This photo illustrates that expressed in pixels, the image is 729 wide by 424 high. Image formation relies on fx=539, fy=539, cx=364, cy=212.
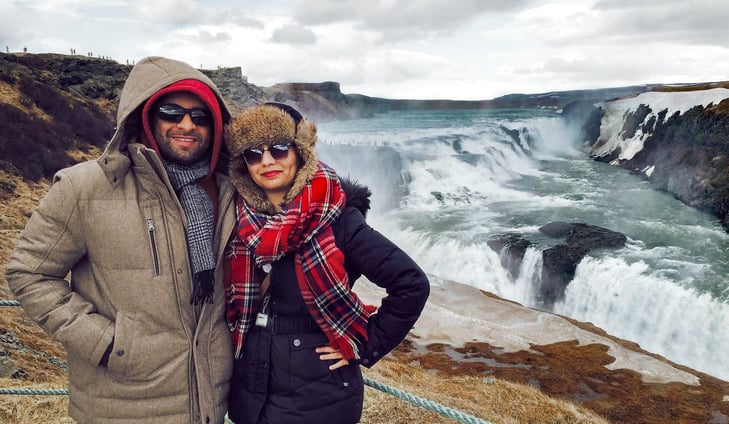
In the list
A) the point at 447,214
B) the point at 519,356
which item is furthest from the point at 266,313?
the point at 447,214

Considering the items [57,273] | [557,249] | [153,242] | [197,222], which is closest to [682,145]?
[557,249]

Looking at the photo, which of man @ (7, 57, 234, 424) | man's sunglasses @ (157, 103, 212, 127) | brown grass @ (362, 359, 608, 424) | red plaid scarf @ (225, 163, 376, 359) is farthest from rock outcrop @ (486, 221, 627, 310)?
man's sunglasses @ (157, 103, 212, 127)

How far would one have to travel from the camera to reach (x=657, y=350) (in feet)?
42.3

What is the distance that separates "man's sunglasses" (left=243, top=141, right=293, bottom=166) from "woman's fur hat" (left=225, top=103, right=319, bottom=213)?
0.7 inches

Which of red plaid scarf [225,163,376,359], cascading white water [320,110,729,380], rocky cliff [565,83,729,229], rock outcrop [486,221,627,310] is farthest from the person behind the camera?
rocky cliff [565,83,729,229]

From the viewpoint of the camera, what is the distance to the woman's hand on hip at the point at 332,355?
225 cm

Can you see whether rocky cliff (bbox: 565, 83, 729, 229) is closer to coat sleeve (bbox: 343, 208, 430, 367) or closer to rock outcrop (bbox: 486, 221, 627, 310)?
A: rock outcrop (bbox: 486, 221, 627, 310)

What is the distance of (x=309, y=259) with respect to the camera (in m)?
2.14

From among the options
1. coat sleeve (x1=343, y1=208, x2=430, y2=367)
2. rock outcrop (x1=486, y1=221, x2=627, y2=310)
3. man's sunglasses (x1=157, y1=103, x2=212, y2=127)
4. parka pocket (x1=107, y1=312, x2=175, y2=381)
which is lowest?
rock outcrop (x1=486, y1=221, x2=627, y2=310)

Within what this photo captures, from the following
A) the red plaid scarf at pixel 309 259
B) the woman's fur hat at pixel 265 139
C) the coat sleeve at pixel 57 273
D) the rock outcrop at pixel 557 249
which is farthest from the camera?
the rock outcrop at pixel 557 249

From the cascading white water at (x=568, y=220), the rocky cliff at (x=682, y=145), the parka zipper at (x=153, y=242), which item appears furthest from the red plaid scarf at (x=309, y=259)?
the rocky cliff at (x=682, y=145)

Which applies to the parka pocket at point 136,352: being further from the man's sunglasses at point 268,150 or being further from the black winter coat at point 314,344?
the man's sunglasses at point 268,150

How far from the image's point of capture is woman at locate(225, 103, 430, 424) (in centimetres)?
215

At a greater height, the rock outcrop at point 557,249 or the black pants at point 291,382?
the black pants at point 291,382
